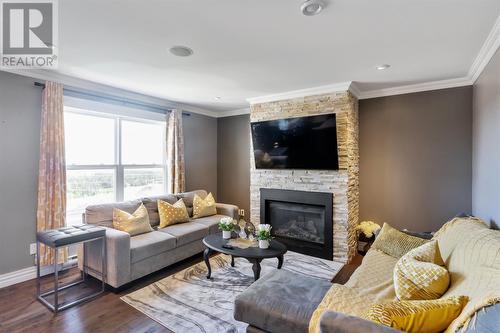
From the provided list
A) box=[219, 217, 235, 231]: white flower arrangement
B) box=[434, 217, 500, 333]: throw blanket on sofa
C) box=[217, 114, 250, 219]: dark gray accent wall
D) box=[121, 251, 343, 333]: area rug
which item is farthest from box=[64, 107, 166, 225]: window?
box=[434, 217, 500, 333]: throw blanket on sofa

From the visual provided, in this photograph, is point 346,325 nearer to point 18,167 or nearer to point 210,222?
point 210,222

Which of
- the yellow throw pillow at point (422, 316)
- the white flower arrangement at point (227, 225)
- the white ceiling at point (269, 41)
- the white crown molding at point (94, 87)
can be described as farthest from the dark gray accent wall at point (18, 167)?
the yellow throw pillow at point (422, 316)

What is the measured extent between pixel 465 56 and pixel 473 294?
250 centimetres

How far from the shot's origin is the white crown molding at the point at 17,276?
2.84 m

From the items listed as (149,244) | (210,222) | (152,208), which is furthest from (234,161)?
(149,244)

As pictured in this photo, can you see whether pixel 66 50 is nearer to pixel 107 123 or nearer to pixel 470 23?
pixel 107 123

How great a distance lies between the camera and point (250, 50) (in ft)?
8.25

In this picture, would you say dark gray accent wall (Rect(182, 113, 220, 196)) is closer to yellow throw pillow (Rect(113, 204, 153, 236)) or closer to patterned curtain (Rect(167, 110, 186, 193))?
patterned curtain (Rect(167, 110, 186, 193))

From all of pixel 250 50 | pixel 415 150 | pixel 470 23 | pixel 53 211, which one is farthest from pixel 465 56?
pixel 53 211

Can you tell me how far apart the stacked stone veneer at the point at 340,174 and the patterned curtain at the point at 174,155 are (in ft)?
5.82

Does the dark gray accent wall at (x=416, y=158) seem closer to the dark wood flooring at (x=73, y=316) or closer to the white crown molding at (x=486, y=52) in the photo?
the white crown molding at (x=486, y=52)

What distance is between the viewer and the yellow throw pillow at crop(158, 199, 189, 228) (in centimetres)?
375

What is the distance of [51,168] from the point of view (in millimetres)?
3133

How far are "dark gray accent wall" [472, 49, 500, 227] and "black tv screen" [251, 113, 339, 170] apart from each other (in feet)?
5.15
